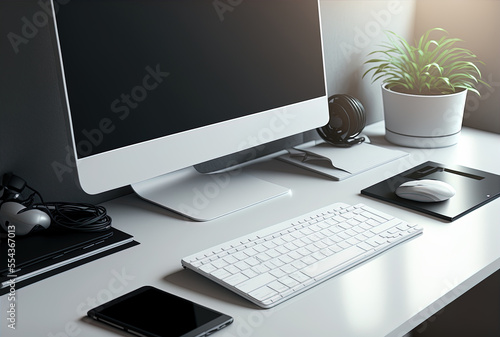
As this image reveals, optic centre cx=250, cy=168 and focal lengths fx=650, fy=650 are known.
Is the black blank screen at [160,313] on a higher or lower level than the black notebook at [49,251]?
lower

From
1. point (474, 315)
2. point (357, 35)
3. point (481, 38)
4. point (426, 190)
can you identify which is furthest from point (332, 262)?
point (481, 38)

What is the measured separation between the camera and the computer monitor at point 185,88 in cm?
108

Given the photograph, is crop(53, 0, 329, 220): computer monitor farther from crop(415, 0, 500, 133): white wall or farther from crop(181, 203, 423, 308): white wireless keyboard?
crop(415, 0, 500, 133): white wall

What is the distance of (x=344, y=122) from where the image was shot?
5.36 ft

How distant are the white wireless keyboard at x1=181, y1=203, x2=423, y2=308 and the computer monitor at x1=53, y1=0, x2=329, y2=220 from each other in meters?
0.17

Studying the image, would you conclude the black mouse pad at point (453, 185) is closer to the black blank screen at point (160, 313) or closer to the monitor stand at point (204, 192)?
the monitor stand at point (204, 192)

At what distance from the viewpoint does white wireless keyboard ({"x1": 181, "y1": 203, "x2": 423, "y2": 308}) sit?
3.27ft

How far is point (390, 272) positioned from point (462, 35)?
3.49ft

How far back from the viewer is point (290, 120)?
55.7 inches

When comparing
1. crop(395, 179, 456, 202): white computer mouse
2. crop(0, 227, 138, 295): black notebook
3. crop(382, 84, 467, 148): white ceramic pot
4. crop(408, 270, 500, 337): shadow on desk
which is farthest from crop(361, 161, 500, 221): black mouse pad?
crop(0, 227, 138, 295): black notebook

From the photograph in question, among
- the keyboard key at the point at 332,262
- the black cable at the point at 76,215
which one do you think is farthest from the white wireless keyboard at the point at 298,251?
the black cable at the point at 76,215

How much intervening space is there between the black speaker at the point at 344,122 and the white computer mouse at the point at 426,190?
325mm

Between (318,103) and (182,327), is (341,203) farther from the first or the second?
(182,327)

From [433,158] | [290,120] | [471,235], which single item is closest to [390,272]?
[471,235]
